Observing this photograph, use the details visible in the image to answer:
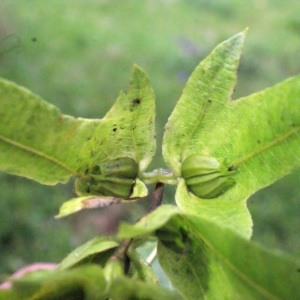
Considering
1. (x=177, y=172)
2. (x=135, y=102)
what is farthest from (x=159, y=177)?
(x=135, y=102)

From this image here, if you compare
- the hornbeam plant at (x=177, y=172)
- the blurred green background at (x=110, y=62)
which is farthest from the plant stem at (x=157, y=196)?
the blurred green background at (x=110, y=62)

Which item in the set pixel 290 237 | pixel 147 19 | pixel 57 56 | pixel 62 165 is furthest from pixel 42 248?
pixel 147 19

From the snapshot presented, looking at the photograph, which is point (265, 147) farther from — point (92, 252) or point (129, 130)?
point (92, 252)

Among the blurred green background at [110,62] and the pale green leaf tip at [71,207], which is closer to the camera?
the pale green leaf tip at [71,207]

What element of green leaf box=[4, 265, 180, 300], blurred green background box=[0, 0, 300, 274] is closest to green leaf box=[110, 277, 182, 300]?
green leaf box=[4, 265, 180, 300]

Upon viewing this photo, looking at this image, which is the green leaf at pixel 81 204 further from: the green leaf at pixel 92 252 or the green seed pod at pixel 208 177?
the green seed pod at pixel 208 177
